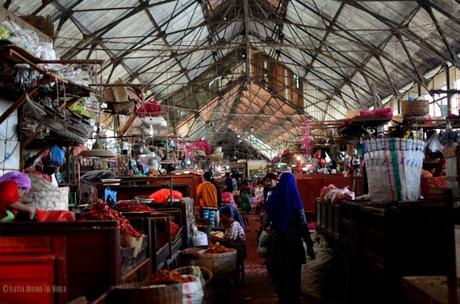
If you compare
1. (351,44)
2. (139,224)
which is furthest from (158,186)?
(351,44)

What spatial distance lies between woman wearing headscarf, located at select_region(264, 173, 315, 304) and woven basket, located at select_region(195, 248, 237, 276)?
1238 mm

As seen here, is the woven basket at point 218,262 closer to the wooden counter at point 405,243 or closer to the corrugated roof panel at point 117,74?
the wooden counter at point 405,243

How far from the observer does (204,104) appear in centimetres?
2689

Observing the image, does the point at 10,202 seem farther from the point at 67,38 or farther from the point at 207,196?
the point at 67,38

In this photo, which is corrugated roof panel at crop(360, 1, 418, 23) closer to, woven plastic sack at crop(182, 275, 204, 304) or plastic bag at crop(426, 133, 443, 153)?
plastic bag at crop(426, 133, 443, 153)

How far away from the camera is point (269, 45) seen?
15070mm

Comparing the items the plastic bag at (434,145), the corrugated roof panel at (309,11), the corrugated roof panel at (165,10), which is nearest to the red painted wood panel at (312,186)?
the plastic bag at (434,145)

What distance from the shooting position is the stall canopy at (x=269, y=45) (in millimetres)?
12094

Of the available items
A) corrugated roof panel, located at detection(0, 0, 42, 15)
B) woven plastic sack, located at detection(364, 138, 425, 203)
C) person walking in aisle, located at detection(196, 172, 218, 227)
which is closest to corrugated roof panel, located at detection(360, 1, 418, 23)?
person walking in aisle, located at detection(196, 172, 218, 227)

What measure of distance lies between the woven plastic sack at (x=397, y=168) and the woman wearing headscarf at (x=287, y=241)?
1.53 m

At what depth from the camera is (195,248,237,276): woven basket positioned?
641 cm

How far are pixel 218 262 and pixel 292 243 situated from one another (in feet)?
5.11

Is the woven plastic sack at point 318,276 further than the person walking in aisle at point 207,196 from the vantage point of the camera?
No

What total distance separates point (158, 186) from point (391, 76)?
33.3 ft
